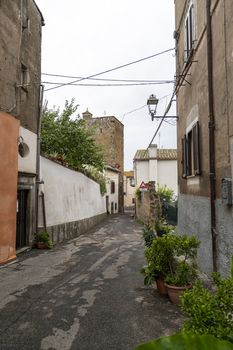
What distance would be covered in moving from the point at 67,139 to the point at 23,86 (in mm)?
8321

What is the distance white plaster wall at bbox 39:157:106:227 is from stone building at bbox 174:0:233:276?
629cm

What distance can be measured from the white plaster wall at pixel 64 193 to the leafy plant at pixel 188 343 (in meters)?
11.9

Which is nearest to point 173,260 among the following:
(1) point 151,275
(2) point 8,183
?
A: (1) point 151,275

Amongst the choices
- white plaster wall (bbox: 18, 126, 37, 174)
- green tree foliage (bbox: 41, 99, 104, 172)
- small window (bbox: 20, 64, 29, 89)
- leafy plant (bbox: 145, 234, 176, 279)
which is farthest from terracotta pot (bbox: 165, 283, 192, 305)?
green tree foliage (bbox: 41, 99, 104, 172)

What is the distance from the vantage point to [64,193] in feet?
50.5

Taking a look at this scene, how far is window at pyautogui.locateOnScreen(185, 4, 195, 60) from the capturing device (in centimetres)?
838

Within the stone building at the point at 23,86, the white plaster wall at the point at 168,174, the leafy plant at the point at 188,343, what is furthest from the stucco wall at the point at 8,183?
the white plaster wall at the point at 168,174

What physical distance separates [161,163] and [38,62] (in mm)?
24251

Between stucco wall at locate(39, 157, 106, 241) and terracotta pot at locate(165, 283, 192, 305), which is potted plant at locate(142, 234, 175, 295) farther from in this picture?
stucco wall at locate(39, 157, 106, 241)

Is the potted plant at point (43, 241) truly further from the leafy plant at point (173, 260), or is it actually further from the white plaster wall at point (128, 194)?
the white plaster wall at point (128, 194)

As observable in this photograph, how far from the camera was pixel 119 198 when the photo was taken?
141 ft

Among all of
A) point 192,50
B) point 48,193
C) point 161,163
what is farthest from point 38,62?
point 161,163

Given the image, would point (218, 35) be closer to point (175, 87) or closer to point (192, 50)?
point (192, 50)

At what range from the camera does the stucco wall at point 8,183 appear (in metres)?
9.06
